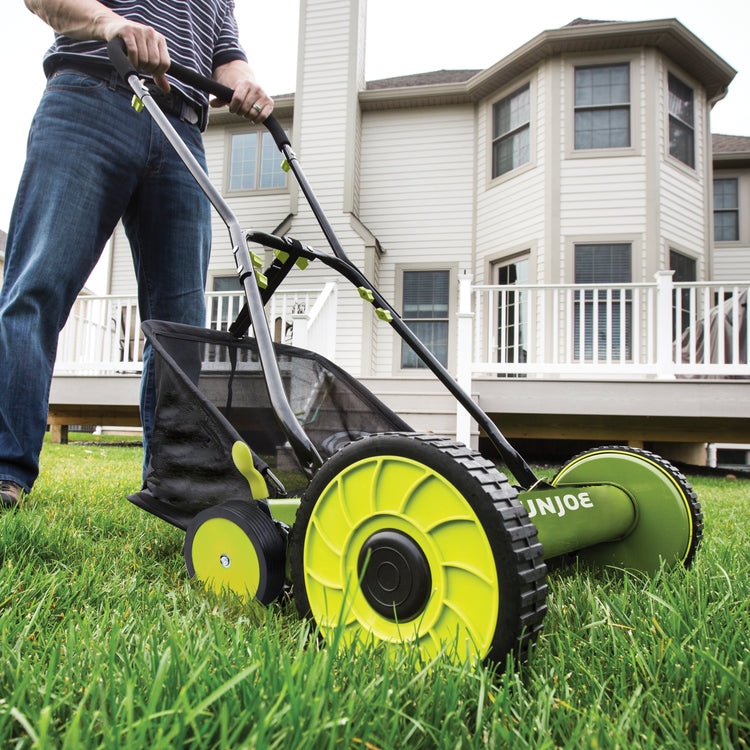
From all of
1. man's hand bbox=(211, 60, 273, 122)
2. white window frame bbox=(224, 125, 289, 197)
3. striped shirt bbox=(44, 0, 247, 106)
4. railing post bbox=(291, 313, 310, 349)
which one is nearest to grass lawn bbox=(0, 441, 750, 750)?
man's hand bbox=(211, 60, 273, 122)

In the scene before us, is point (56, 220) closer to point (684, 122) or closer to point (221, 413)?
point (221, 413)

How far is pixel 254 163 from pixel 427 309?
3.83m

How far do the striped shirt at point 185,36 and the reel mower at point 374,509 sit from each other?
31 cm

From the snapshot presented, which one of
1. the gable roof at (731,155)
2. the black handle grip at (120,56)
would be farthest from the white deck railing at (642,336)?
the gable roof at (731,155)

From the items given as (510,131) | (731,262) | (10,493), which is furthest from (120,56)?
(731,262)

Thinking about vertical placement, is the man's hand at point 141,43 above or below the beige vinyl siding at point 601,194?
below

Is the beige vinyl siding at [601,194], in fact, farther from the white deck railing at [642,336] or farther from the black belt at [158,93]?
the black belt at [158,93]

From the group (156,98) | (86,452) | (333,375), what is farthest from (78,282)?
(86,452)

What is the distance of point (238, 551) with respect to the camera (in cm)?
111

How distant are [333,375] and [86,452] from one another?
432 cm

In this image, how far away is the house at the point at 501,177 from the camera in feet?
25.1

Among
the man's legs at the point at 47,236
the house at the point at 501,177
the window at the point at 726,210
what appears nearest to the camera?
the man's legs at the point at 47,236

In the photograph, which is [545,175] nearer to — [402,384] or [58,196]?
[402,384]

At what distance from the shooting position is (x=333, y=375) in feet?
6.63
